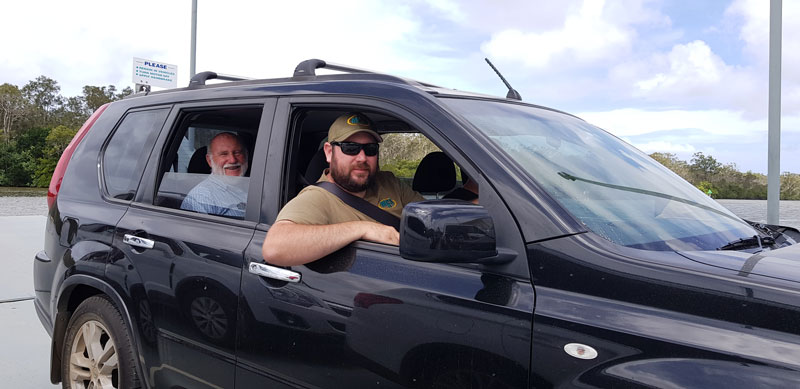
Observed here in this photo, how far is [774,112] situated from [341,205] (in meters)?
4.81

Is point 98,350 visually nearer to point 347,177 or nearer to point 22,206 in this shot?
point 347,177

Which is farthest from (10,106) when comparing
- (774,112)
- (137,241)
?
(774,112)

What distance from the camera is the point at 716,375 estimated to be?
1.40 meters

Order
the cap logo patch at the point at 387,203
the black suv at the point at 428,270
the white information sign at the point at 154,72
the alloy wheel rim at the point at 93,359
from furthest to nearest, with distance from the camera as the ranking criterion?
1. the white information sign at the point at 154,72
2. the alloy wheel rim at the point at 93,359
3. the cap logo patch at the point at 387,203
4. the black suv at the point at 428,270

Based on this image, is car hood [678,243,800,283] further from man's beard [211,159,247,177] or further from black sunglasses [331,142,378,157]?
man's beard [211,159,247,177]

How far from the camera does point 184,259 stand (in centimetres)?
260

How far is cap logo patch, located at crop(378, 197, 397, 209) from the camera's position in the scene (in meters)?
2.85

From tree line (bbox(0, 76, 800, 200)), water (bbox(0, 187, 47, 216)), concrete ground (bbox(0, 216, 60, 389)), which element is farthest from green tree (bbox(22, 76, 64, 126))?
concrete ground (bbox(0, 216, 60, 389))

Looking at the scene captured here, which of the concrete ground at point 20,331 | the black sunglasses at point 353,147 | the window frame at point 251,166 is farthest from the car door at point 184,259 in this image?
the concrete ground at point 20,331

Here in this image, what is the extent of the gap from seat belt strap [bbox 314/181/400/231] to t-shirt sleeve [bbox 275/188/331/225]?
11cm

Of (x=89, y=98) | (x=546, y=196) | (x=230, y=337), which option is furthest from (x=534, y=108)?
(x=89, y=98)

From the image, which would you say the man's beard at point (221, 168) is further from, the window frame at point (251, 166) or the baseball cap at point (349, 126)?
the baseball cap at point (349, 126)

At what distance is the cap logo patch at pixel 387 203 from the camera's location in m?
2.85

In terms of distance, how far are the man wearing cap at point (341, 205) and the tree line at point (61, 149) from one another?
258 millimetres
